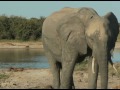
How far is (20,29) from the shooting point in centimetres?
6012

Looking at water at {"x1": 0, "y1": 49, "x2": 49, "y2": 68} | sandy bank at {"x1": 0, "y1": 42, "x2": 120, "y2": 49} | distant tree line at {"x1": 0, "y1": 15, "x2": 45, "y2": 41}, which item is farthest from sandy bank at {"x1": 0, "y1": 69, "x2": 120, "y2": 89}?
distant tree line at {"x1": 0, "y1": 15, "x2": 45, "y2": 41}

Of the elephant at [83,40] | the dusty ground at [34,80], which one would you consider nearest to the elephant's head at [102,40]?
the elephant at [83,40]

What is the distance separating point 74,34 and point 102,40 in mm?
1307

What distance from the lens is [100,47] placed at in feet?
33.6

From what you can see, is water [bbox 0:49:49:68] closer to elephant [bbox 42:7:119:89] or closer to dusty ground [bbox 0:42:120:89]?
dusty ground [bbox 0:42:120:89]

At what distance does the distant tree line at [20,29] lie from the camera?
5906 centimetres

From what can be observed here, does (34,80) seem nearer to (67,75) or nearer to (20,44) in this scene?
(67,75)

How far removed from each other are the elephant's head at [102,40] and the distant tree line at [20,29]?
4803cm

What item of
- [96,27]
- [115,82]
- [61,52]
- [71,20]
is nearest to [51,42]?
→ [61,52]

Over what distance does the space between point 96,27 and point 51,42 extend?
2833mm

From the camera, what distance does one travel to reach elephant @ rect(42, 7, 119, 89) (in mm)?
10281

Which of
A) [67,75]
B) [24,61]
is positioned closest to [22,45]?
[24,61]

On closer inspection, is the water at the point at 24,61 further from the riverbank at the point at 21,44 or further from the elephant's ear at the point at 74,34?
the riverbank at the point at 21,44

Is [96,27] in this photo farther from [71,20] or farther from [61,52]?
[61,52]
